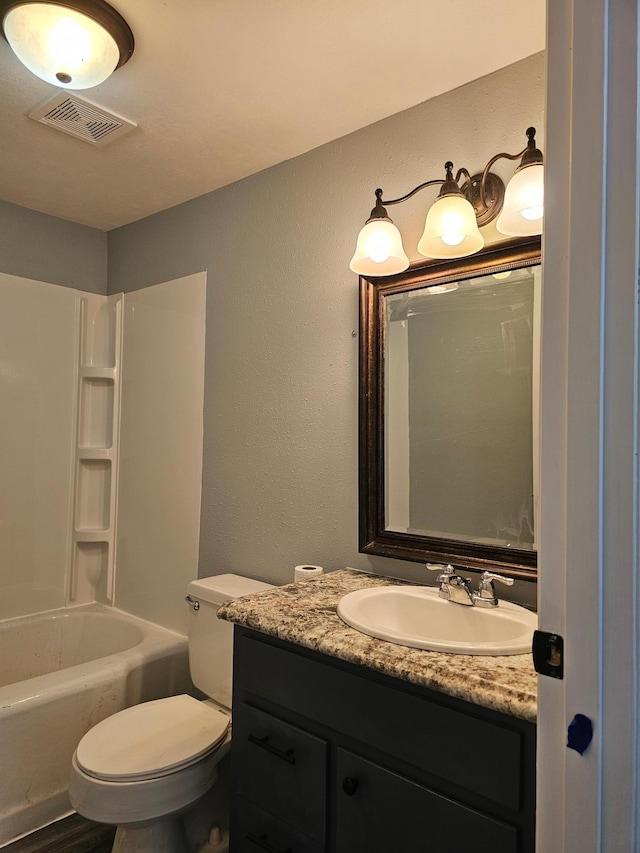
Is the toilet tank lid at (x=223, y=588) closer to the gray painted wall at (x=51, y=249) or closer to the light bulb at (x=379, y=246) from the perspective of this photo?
the light bulb at (x=379, y=246)

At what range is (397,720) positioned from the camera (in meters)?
1.15

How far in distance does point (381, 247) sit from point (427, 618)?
105cm

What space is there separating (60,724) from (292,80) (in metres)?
2.25

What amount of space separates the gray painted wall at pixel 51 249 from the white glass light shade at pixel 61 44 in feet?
4.33

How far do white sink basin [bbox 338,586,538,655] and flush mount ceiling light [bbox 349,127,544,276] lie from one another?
951 millimetres

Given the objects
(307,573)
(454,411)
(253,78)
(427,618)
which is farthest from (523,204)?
(307,573)

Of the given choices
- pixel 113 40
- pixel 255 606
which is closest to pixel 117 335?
pixel 113 40

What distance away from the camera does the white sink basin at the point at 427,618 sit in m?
1.33

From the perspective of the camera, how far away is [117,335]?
291 cm

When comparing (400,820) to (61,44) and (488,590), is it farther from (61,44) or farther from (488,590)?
(61,44)

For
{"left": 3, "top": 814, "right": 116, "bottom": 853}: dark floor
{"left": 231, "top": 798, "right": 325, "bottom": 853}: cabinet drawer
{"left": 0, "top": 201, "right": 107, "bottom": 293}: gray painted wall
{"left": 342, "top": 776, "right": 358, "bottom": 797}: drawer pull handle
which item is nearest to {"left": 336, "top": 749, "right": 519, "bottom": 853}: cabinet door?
{"left": 342, "top": 776, "right": 358, "bottom": 797}: drawer pull handle

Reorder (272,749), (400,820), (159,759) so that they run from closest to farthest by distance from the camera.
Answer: (400,820) → (272,749) → (159,759)

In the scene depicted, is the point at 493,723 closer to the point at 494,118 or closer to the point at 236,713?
the point at 236,713

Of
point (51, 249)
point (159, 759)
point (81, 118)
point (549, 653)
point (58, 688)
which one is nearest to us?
point (549, 653)
